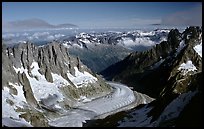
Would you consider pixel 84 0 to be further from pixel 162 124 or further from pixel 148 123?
pixel 148 123

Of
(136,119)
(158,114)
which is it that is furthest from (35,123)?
(158,114)

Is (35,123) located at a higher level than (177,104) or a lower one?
lower

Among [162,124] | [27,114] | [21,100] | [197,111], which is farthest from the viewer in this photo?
[21,100]

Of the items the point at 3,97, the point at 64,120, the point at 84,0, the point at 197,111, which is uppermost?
the point at 84,0

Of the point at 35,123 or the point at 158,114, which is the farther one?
the point at 35,123

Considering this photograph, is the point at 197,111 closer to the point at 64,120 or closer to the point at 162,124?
the point at 162,124

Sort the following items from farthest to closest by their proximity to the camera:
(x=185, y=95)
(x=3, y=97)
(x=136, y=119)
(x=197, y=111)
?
(x=3, y=97) < (x=136, y=119) < (x=185, y=95) < (x=197, y=111)

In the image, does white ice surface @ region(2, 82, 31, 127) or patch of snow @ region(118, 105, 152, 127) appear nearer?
patch of snow @ region(118, 105, 152, 127)

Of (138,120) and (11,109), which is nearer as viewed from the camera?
(138,120)

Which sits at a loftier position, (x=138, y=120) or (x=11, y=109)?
(x=138, y=120)

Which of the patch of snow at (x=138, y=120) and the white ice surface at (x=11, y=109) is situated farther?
the white ice surface at (x=11, y=109)
